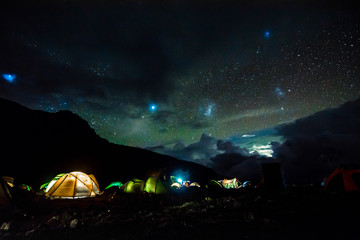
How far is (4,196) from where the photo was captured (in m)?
8.09

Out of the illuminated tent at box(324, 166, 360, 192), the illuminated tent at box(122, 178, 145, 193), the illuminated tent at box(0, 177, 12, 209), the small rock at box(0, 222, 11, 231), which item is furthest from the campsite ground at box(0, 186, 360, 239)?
the illuminated tent at box(122, 178, 145, 193)

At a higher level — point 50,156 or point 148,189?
point 50,156

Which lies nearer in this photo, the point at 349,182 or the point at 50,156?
the point at 349,182

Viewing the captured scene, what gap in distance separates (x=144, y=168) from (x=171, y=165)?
94.5 feet

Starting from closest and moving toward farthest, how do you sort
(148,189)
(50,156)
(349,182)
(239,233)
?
1. (239,233)
2. (349,182)
3. (148,189)
4. (50,156)

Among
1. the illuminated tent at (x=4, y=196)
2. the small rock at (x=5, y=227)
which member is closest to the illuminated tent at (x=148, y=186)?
the illuminated tent at (x=4, y=196)

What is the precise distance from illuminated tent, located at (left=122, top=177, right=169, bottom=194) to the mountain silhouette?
1869 inches

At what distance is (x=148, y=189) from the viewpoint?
16188mm

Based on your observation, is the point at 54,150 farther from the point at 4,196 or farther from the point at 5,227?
the point at 5,227

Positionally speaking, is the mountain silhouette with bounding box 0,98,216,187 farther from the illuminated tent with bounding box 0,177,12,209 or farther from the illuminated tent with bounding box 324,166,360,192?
the illuminated tent with bounding box 324,166,360,192

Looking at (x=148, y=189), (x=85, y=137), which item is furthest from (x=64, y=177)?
(x=85, y=137)

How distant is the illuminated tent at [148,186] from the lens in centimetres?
1595

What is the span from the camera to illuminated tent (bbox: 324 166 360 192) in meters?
11.3

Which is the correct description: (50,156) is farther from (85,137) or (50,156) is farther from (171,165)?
(171,165)
